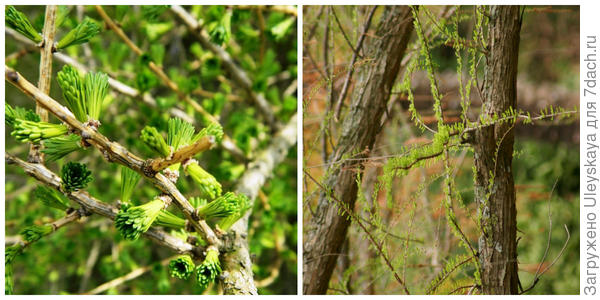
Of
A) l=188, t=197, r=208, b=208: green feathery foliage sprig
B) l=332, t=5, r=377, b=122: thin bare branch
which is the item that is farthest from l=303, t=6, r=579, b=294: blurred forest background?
l=188, t=197, r=208, b=208: green feathery foliage sprig

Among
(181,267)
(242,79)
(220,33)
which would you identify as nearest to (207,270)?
(181,267)

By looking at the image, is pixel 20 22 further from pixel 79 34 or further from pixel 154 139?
pixel 154 139

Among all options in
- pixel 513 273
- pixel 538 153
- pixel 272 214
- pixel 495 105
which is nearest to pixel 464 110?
pixel 495 105

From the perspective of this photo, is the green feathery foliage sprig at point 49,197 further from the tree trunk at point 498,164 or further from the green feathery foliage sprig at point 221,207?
the tree trunk at point 498,164

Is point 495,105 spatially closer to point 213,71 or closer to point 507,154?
point 507,154

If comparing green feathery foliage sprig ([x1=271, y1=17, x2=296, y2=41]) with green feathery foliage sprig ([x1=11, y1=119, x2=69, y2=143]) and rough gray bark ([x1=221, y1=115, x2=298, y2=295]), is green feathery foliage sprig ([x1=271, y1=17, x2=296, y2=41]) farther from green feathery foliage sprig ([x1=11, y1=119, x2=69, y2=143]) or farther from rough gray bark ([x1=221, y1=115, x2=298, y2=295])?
green feathery foliage sprig ([x1=11, y1=119, x2=69, y2=143])
